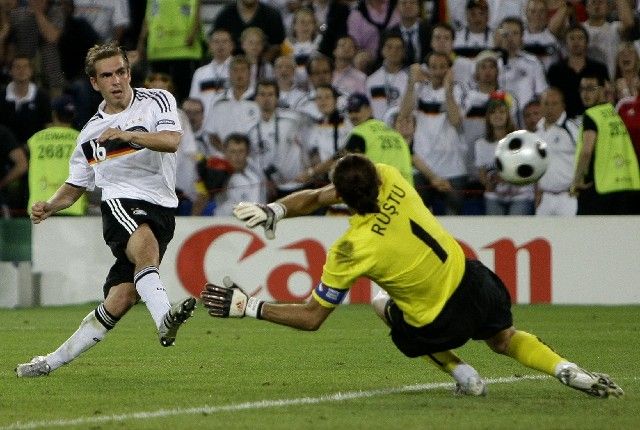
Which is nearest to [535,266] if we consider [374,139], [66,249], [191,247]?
[374,139]

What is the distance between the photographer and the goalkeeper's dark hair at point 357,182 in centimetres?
711

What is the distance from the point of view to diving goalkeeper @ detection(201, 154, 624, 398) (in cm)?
721

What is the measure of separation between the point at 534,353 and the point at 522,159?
3.41 metres

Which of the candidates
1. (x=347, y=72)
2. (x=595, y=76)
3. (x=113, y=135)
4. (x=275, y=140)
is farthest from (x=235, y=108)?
(x=113, y=135)

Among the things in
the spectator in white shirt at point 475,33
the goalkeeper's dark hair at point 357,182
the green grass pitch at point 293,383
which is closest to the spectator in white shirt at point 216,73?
the spectator in white shirt at point 475,33

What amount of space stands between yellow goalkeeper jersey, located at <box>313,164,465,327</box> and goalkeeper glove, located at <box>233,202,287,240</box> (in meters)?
0.34

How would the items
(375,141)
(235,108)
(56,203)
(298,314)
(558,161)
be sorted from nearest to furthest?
1. (298,314)
2. (56,203)
3. (375,141)
4. (558,161)
5. (235,108)

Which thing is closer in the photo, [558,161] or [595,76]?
[558,161]

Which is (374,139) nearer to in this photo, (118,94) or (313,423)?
(118,94)

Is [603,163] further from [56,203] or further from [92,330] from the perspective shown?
[92,330]

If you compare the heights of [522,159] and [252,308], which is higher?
[522,159]

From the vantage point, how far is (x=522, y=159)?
1072 centimetres

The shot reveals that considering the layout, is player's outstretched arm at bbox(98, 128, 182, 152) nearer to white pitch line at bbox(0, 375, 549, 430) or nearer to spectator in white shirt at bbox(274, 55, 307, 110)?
white pitch line at bbox(0, 375, 549, 430)

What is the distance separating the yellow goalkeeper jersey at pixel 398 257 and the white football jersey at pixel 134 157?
1777 millimetres
